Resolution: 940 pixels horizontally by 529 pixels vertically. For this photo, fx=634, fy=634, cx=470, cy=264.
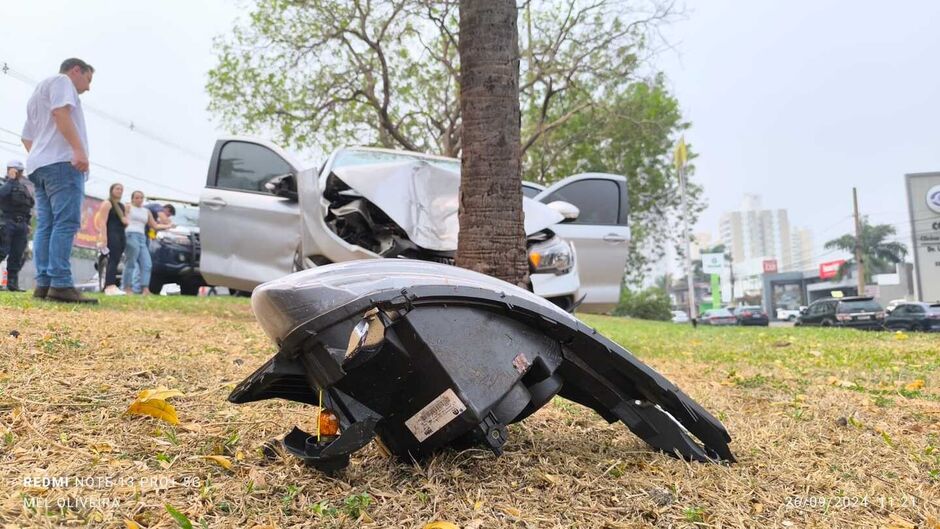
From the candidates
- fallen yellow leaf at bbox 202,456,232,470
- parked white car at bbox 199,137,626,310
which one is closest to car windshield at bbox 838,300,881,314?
parked white car at bbox 199,137,626,310

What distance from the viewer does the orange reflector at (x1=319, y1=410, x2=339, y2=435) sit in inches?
67.8

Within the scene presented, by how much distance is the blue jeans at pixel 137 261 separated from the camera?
9.42 metres

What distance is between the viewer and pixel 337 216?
4930 millimetres

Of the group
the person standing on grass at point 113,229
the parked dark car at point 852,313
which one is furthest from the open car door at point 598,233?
the parked dark car at point 852,313

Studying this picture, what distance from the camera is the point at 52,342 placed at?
3230mm

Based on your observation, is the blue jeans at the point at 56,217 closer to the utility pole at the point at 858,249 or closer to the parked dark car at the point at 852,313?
the parked dark car at the point at 852,313

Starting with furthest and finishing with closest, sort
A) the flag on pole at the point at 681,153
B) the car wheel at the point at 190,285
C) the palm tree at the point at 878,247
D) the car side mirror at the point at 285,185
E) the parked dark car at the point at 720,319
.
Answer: the palm tree at the point at 878,247 < the parked dark car at the point at 720,319 < the flag on pole at the point at 681,153 < the car wheel at the point at 190,285 < the car side mirror at the point at 285,185

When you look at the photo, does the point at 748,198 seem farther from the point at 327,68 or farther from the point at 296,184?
the point at 296,184

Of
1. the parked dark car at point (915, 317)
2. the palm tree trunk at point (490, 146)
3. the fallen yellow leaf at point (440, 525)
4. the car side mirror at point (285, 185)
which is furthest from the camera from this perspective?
the parked dark car at point (915, 317)

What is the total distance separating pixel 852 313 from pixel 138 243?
25.8 metres

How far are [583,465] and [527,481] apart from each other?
27 cm

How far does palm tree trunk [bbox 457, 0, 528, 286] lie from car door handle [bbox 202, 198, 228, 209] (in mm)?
3031

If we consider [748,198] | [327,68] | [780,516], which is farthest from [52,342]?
[748,198]

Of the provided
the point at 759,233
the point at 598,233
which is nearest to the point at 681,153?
the point at 598,233
